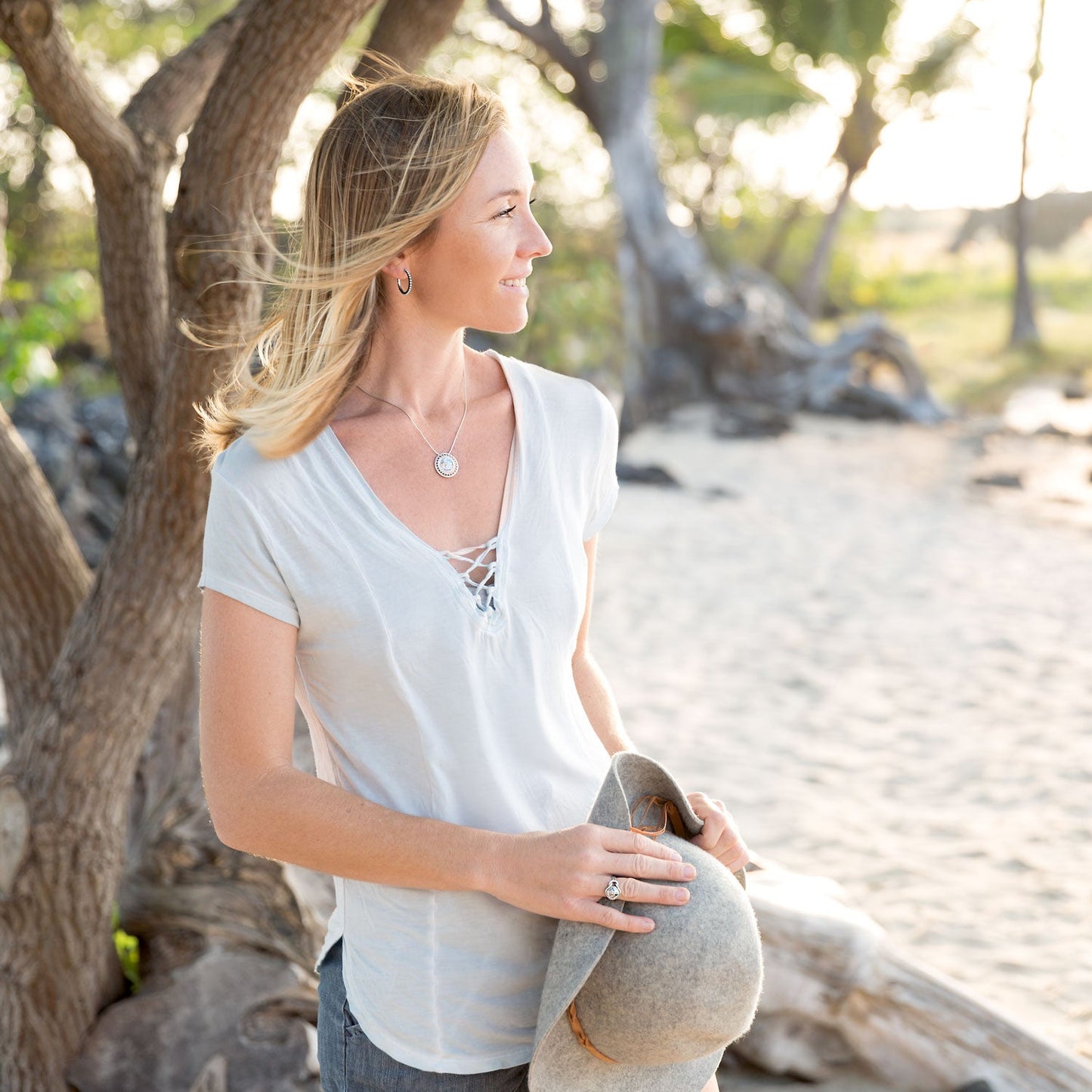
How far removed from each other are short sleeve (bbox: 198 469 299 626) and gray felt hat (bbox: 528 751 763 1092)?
383 mm

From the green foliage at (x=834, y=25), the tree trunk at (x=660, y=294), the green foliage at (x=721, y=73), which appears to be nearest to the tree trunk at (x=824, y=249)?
the green foliage at (x=721, y=73)

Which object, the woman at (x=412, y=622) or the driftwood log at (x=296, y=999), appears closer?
the woman at (x=412, y=622)

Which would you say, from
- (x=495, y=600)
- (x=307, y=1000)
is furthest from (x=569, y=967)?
(x=307, y=1000)

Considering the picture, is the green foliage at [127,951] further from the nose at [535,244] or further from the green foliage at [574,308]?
the green foliage at [574,308]

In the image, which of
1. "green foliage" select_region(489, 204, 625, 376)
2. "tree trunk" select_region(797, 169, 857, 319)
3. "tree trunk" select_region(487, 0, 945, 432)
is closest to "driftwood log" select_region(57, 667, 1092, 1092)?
"green foliage" select_region(489, 204, 625, 376)

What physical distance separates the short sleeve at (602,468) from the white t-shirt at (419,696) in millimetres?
152

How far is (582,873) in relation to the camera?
3.89 ft

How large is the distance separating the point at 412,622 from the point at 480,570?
11 centimetres

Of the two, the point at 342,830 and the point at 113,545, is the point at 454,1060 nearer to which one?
the point at 342,830

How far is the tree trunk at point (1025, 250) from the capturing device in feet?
62.8

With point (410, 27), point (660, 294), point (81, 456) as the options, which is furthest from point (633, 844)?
point (660, 294)

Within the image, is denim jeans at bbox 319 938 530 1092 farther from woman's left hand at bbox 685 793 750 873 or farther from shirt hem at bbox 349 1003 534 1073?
woman's left hand at bbox 685 793 750 873

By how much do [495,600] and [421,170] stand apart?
465mm

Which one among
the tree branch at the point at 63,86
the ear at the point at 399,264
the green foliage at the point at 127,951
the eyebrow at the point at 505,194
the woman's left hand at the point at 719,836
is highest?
the tree branch at the point at 63,86
